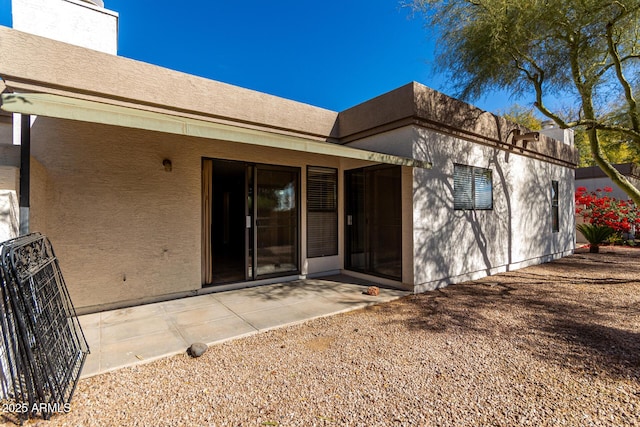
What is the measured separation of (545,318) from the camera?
15.1 feet

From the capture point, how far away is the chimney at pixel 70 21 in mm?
5551

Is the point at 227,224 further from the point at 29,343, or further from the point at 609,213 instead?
the point at 609,213

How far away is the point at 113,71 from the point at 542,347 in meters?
7.44

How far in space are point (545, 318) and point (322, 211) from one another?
4785 millimetres

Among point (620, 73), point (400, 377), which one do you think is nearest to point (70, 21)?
point (400, 377)

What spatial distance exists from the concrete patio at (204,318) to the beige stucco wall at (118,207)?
48 centimetres

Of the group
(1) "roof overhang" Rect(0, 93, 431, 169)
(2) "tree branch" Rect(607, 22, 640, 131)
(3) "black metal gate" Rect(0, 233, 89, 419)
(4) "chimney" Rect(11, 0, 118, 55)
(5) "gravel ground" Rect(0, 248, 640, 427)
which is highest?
(4) "chimney" Rect(11, 0, 118, 55)

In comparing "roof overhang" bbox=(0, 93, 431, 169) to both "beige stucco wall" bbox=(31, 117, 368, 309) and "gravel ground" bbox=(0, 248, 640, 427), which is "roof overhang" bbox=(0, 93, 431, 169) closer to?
"beige stucco wall" bbox=(31, 117, 368, 309)

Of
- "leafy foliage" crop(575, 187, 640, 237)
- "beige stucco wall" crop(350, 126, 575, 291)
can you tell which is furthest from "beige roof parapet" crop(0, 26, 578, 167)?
"leafy foliage" crop(575, 187, 640, 237)

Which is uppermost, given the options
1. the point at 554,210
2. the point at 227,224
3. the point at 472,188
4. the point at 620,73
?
the point at 620,73

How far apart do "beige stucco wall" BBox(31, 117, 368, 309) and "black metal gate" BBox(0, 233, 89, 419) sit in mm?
1687

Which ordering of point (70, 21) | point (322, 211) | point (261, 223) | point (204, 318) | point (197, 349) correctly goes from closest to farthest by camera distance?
1. point (197, 349)
2. point (204, 318)
3. point (70, 21)
4. point (261, 223)
5. point (322, 211)

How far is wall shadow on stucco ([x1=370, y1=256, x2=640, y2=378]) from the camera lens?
342 centimetres

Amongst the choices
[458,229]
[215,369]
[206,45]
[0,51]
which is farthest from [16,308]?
[206,45]
